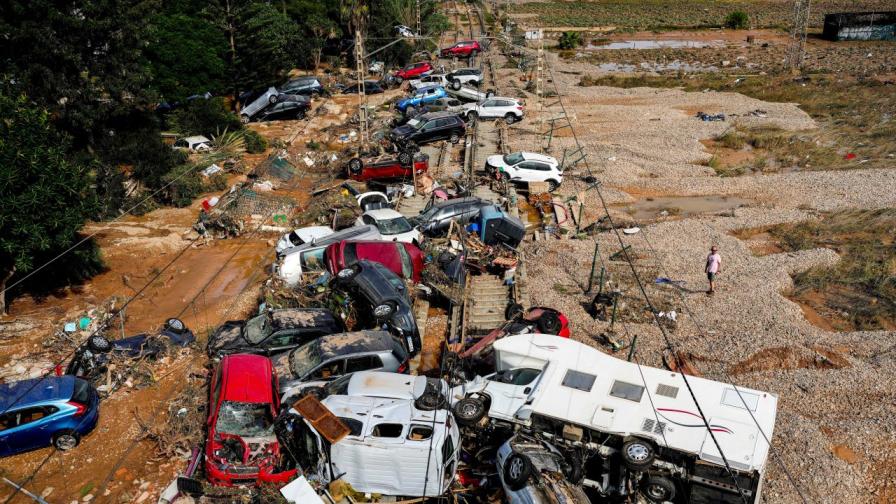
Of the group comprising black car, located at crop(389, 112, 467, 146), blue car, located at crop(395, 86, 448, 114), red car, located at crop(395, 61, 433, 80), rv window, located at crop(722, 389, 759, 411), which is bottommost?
rv window, located at crop(722, 389, 759, 411)

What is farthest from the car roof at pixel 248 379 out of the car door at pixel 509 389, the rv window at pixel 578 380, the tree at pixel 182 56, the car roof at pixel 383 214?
the tree at pixel 182 56

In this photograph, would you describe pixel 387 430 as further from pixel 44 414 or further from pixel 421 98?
pixel 421 98

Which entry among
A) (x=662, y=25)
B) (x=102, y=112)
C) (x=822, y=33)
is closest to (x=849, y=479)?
(x=102, y=112)

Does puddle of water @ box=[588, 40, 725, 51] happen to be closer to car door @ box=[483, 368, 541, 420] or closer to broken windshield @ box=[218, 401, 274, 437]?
car door @ box=[483, 368, 541, 420]

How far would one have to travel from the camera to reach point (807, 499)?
1195cm

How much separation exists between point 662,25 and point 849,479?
85.4 meters

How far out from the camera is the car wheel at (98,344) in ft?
50.1

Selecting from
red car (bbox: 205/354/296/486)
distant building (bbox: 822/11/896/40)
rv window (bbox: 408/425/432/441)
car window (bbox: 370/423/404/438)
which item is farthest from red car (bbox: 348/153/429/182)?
distant building (bbox: 822/11/896/40)

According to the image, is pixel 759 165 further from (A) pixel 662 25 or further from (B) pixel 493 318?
(A) pixel 662 25

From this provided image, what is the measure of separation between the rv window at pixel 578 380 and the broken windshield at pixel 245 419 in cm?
555

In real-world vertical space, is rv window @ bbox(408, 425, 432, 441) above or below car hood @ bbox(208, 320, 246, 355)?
above

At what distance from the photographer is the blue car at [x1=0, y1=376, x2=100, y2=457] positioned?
1275cm

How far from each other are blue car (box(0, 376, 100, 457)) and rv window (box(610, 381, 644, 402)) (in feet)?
34.1

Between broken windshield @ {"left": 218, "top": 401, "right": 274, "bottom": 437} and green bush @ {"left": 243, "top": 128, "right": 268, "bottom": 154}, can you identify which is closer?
broken windshield @ {"left": 218, "top": 401, "right": 274, "bottom": 437}
